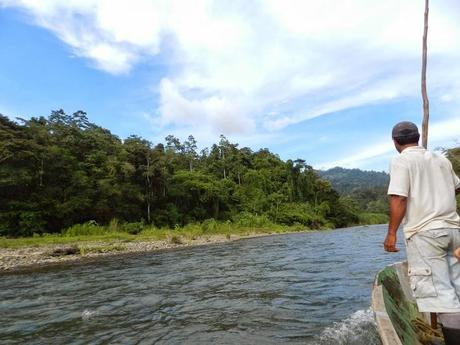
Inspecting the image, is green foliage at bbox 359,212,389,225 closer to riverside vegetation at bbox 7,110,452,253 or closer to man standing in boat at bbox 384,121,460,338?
riverside vegetation at bbox 7,110,452,253

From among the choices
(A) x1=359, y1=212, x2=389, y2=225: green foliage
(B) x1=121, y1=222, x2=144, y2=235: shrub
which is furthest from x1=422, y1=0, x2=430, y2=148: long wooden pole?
(A) x1=359, y1=212, x2=389, y2=225: green foliage

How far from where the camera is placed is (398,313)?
4211 mm

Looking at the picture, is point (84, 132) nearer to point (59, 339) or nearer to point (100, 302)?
point (100, 302)

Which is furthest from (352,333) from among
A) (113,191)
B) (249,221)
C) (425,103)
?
(249,221)

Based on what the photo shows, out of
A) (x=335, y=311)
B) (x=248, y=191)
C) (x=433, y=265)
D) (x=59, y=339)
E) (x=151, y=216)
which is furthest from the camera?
(x=248, y=191)

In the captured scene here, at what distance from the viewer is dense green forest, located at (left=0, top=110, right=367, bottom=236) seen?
3003cm

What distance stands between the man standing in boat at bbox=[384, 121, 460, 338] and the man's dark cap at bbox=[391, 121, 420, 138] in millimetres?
210

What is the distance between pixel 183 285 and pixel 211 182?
41.4 m

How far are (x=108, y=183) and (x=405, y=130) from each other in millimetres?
35272

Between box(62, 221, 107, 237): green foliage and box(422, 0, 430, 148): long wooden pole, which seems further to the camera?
box(62, 221, 107, 237): green foliage

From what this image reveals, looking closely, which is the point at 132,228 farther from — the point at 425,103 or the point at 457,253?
the point at 457,253

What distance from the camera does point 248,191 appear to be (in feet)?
217

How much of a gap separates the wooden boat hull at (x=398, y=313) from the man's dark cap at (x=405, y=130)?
1573mm

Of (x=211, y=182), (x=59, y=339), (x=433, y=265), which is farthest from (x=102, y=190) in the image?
(x=433, y=265)
